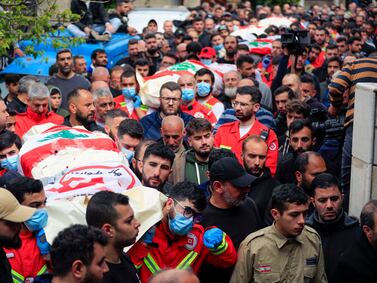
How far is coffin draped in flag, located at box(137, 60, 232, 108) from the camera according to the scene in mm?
11492

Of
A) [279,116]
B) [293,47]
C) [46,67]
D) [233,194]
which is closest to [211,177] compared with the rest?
[233,194]

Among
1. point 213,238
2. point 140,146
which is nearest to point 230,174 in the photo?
point 213,238

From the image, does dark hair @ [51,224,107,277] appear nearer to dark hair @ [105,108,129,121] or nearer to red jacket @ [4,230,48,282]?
red jacket @ [4,230,48,282]

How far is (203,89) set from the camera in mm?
12039

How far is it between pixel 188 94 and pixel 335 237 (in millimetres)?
4653

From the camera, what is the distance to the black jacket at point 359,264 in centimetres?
661

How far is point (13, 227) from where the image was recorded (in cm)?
577

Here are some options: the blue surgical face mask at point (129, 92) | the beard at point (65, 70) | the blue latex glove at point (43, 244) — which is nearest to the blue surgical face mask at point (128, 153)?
the blue latex glove at point (43, 244)

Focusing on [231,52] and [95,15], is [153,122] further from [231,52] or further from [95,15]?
[95,15]

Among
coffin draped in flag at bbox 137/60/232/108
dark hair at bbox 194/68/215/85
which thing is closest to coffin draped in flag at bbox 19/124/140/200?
coffin draped in flag at bbox 137/60/232/108

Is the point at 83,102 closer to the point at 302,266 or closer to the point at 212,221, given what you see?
the point at 212,221

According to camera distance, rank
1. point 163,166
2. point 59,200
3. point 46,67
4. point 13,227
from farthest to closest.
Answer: point 46,67 < point 163,166 < point 59,200 < point 13,227

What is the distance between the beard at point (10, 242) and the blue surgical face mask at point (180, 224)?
1162mm

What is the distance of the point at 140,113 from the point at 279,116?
1.73 m
